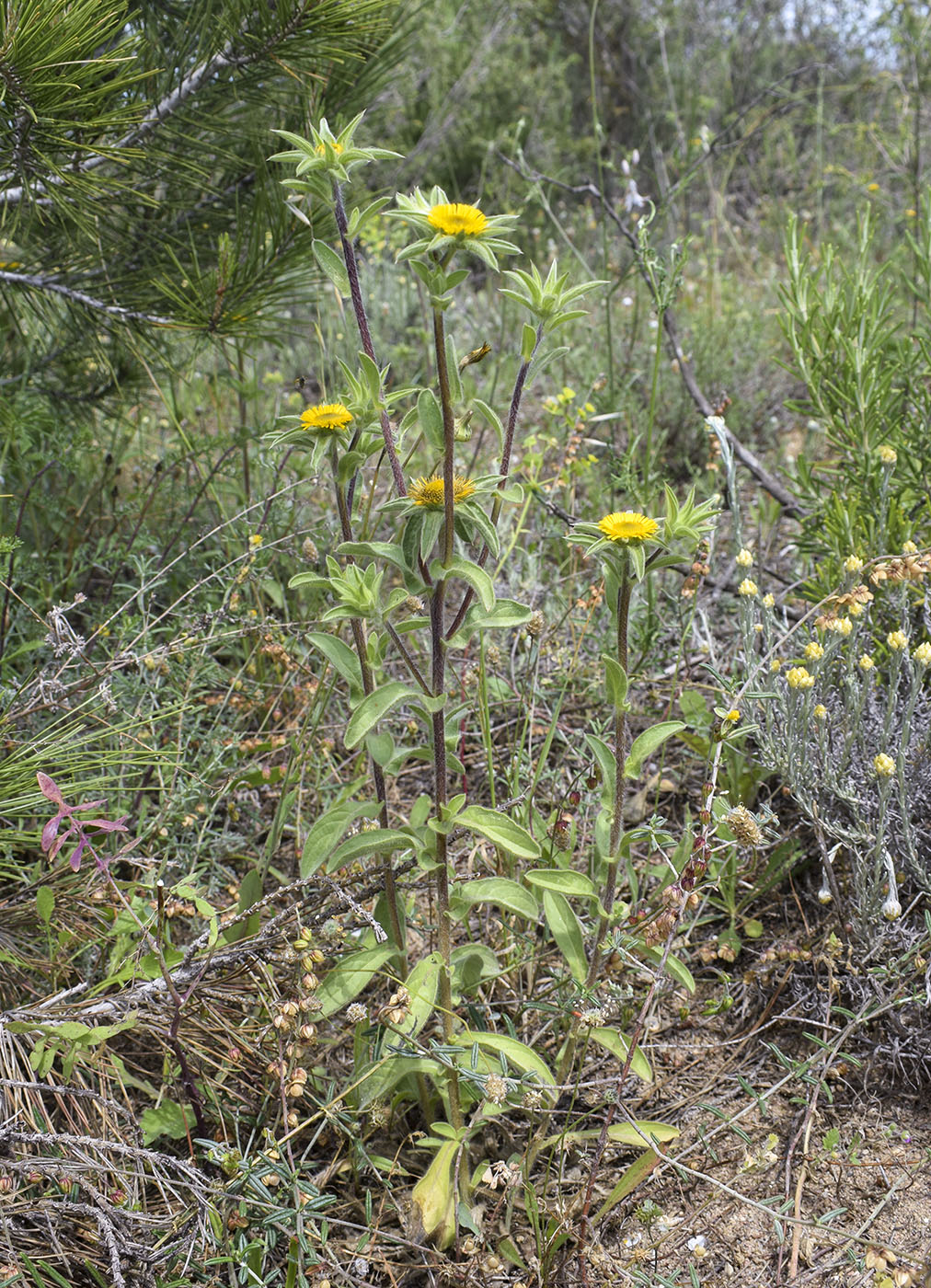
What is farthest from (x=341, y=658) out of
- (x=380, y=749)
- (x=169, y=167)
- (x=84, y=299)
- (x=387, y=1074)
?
(x=169, y=167)

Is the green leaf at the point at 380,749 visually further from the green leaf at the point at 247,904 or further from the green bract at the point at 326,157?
the green bract at the point at 326,157

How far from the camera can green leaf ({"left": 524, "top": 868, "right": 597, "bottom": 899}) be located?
4.41ft

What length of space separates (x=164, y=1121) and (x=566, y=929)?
726 mm

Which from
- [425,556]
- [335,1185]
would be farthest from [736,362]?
[335,1185]

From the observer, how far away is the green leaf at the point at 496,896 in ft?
4.49

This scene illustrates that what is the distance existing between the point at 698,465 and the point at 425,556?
7.51 feet

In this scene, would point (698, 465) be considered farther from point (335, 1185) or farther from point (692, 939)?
point (335, 1185)

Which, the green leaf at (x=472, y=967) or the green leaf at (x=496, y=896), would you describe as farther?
the green leaf at (x=472, y=967)

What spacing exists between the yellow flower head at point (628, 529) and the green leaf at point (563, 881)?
0.49 m

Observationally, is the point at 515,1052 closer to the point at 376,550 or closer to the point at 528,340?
the point at 376,550

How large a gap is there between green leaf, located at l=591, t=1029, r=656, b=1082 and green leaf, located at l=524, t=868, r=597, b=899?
0.21m

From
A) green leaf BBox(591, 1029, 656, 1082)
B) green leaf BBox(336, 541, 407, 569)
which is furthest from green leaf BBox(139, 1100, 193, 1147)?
green leaf BBox(336, 541, 407, 569)

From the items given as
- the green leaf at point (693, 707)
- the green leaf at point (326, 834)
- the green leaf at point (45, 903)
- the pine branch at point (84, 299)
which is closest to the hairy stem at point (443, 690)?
the green leaf at point (326, 834)

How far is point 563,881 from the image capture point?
4.46ft
